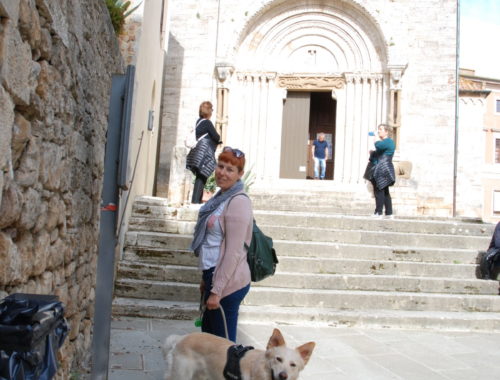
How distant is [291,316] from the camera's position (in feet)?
18.2

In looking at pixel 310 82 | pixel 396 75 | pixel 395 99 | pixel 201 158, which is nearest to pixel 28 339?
pixel 201 158

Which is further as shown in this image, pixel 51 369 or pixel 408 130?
pixel 408 130

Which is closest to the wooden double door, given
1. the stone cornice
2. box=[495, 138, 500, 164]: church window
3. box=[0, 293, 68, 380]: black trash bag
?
the stone cornice

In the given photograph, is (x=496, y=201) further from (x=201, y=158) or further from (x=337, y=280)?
(x=201, y=158)

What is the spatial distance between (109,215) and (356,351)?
2.89m

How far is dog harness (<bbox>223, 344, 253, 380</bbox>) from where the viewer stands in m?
2.55

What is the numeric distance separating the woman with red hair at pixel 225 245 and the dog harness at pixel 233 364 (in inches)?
12.2

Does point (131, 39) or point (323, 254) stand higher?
point (131, 39)

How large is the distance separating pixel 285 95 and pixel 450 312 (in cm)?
907

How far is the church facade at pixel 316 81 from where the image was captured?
41.4ft

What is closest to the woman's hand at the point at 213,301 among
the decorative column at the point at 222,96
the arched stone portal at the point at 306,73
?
the arched stone portal at the point at 306,73

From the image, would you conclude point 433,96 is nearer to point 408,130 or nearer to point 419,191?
point 408,130

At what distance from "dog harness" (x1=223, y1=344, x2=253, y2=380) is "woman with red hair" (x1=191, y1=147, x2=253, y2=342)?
31cm

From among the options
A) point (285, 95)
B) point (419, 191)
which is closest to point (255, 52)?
point (285, 95)
